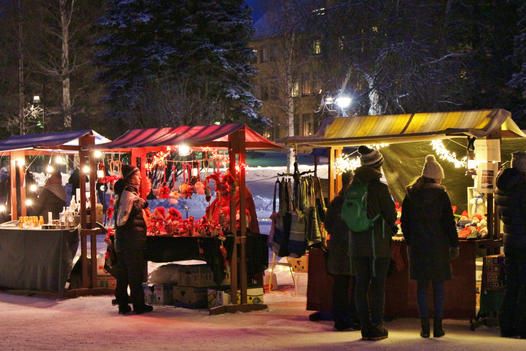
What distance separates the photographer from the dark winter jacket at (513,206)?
26.3 ft

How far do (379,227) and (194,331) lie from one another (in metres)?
2.23

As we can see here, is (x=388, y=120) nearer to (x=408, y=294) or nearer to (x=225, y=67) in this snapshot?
(x=408, y=294)

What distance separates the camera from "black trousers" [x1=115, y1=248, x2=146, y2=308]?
33.0ft

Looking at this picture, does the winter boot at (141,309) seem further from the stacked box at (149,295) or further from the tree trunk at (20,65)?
the tree trunk at (20,65)

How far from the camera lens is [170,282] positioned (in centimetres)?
1106

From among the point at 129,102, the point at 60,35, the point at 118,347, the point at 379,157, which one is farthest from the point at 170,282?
the point at 60,35

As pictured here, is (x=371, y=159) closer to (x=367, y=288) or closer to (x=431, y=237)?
(x=431, y=237)

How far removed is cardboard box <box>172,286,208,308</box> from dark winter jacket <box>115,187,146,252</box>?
0.94 meters

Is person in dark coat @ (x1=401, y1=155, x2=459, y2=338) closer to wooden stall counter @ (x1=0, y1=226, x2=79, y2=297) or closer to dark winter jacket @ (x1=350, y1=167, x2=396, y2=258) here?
dark winter jacket @ (x1=350, y1=167, x2=396, y2=258)

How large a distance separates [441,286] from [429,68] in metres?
19.2

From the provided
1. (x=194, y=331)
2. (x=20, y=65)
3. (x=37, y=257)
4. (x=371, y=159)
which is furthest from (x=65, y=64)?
(x=371, y=159)

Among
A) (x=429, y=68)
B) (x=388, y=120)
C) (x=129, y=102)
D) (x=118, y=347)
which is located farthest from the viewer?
(x=129, y=102)

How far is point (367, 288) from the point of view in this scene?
8.04 meters

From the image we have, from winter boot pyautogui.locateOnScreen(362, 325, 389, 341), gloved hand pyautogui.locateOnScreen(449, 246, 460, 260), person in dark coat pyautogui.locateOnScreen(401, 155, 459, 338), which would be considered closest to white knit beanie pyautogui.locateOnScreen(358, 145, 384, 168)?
person in dark coat pyautogui.locateOnScreen(401, 155, 459, 338)
